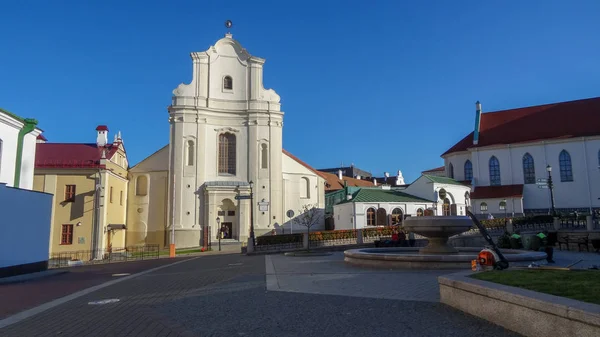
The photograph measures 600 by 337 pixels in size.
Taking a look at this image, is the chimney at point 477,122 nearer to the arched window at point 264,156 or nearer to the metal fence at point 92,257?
the arched window at point 264,156

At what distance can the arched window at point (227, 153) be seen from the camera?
48.4 meters

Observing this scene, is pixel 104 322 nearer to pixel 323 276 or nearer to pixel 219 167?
pixel 323 276

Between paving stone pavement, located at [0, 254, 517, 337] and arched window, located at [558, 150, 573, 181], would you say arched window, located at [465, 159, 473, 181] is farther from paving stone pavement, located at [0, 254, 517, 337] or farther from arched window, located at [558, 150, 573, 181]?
paving stone pavement, located at [0, 254, 517, 337]

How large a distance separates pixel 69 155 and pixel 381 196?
31.4 meters

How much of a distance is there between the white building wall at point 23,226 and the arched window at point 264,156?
27.6 metres

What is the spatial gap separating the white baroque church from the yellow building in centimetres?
575

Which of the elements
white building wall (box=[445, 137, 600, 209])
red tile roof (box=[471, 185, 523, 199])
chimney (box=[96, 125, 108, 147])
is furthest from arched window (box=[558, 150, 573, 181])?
chimney (box=[96, 125, 108, 147])

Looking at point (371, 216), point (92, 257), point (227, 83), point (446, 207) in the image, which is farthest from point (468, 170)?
point (92, 257)

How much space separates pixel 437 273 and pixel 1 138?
23.2 metres

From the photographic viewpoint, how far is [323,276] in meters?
13.7

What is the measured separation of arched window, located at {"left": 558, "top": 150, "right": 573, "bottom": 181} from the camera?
50.7 meters

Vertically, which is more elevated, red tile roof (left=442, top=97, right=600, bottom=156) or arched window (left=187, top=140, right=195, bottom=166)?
red tile roof (left=442, top=97, right=600, bottom=156)

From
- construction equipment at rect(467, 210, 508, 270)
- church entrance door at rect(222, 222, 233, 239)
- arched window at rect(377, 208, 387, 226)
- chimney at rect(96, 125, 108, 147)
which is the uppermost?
chimney at rect(96, 125, 108, 147)

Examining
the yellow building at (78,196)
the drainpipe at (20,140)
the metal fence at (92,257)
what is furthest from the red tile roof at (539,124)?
the drainpipe at (20,140)
